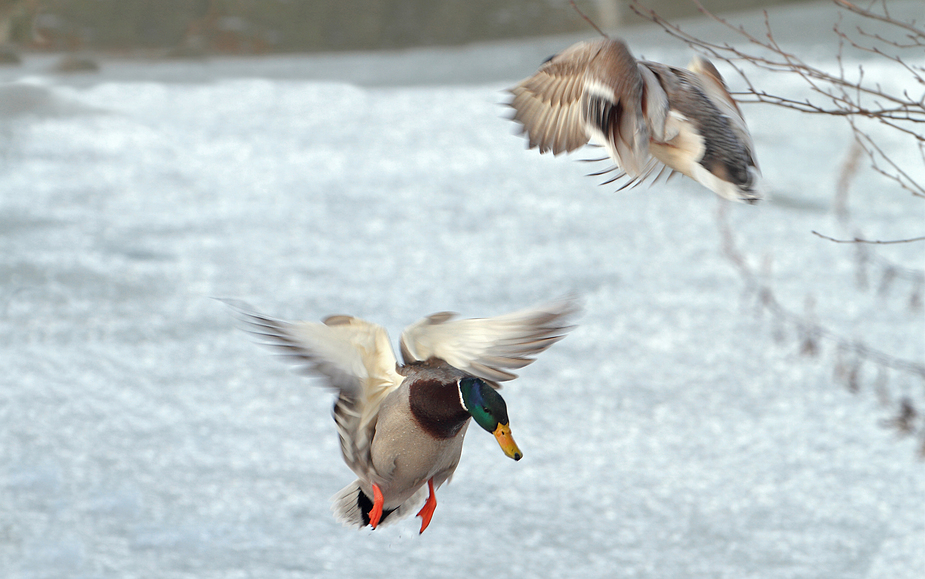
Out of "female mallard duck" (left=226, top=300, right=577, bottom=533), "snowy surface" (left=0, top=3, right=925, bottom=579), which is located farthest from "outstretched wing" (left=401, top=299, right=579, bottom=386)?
"snowy surface" (left=0, top=3, right=925, bottom=579)

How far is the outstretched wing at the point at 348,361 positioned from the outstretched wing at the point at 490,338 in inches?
1.2

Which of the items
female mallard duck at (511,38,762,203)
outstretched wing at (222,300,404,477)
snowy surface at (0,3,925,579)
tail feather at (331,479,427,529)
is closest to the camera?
female mallard duck at (511,38,762,203)

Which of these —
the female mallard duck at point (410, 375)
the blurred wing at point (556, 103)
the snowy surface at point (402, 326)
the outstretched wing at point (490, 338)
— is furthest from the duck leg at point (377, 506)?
the snowy surface at point (402, 326)

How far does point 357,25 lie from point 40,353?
10.1 ft

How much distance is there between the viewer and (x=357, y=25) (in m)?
5.56

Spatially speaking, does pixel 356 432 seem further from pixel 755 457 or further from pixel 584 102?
pixel 755 457

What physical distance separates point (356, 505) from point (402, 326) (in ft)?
7.51

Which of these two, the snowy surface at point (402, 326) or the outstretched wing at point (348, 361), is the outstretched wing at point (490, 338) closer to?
the outstretched wing at point (348, 361)

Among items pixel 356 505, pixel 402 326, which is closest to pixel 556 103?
pixel 356 505

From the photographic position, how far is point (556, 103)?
0.65 m

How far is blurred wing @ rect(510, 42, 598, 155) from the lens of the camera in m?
0.63

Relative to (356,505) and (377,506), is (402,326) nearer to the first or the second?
(356,505)

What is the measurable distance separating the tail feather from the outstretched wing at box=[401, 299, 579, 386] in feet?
0.66

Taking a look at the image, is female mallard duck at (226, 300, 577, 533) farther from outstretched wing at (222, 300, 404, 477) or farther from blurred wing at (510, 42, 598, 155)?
blurred wing at (510, 42, 598, 155)
